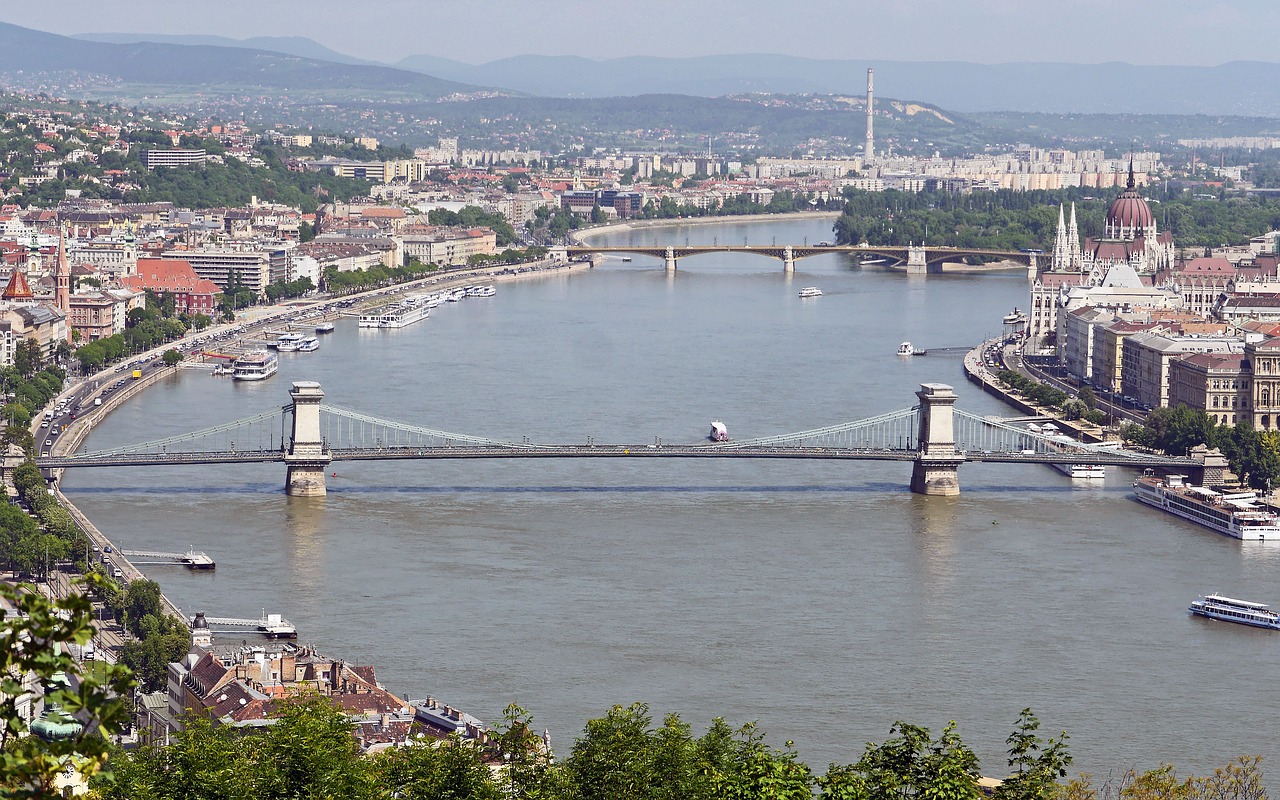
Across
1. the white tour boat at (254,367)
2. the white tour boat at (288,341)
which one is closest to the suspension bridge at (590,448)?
the white tour boat at (254,367)

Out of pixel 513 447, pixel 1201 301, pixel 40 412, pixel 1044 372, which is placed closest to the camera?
pixel 513 447

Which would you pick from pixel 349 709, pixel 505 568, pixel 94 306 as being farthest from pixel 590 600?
pixel 94 306

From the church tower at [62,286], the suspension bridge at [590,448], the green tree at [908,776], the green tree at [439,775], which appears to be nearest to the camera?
the green tree at [908,776]

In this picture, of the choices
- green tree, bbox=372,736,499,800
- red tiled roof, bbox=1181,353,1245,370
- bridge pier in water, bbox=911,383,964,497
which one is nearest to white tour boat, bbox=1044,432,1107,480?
bridge pier in water, bbox=911,383,964,497

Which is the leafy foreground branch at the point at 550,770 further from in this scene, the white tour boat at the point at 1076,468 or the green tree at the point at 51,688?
the white tour boat at the point at 1076,468

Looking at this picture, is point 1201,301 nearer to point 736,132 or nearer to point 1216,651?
point 1216,651
